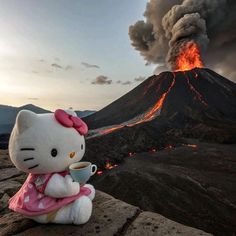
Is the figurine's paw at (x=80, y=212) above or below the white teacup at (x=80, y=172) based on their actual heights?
below

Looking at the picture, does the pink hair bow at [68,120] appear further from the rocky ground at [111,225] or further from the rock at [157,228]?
the rock at [157,228]

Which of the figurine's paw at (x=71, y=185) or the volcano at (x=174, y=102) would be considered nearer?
the figurine's paw at (x=71, y=185)

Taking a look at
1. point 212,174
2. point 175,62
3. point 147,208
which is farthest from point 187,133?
point 175,62

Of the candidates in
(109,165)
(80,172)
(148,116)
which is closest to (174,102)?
(148,116)

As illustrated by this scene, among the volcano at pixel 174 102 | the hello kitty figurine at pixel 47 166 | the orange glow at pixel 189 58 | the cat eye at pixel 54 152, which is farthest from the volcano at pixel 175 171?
the orange glow at pixel 189 58

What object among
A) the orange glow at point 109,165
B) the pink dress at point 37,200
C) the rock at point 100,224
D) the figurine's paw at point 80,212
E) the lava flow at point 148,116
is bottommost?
the orange glow at point 109,165

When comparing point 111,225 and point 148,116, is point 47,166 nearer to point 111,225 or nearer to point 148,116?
point 111,225

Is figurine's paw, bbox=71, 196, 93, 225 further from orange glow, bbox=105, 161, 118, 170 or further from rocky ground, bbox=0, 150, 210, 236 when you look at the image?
orange glow, bbox=105, 161, 118, 170
